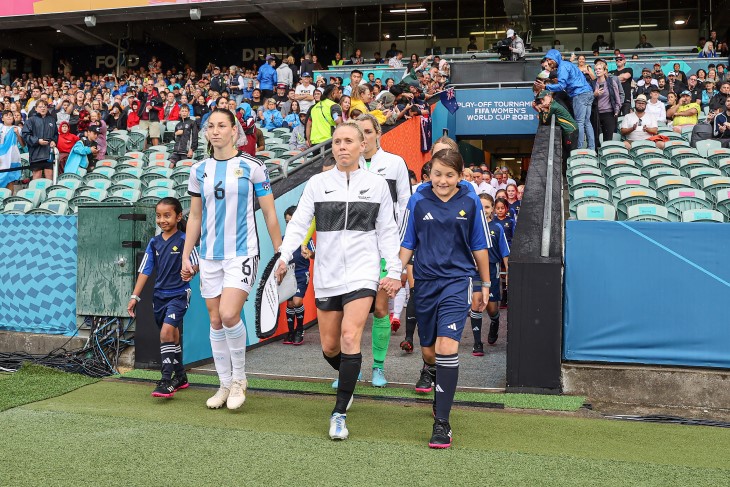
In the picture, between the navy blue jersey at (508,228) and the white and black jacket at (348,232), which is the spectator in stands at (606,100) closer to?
the navy blue jersey at (508,228)

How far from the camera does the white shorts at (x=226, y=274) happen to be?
5660mm

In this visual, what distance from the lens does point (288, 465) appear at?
4.32m

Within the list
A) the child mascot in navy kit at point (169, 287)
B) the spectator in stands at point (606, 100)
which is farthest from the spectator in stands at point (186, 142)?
the child mascot in navy kit at point (169, 287)

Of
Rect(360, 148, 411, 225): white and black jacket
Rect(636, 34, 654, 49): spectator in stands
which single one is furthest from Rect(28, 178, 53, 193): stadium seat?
Rect(636, 34, 654, 49): spectator in stands

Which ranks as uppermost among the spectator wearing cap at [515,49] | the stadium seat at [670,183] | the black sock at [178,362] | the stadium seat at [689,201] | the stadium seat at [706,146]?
the spectator wearing cap at [515,49]

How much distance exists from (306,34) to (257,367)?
88.7ft

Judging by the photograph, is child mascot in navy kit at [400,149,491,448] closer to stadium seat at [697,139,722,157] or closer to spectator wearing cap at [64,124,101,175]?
stadium seat at [697,139,722,157]

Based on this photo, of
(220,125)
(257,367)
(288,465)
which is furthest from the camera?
(257,367)

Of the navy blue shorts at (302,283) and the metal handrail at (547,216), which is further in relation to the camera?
the navy blue shorts at (302,283)

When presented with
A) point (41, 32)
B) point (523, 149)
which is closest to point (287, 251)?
point (523, 149)

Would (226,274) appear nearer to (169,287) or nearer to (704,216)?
(169,287)

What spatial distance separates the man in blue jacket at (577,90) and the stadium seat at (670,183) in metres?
3.08

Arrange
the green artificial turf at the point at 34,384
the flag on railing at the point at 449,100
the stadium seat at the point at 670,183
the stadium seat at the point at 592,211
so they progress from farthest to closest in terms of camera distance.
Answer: the flag on railing at the point at 449,100, the stadium seat at the point at 670,183, the stadium seat at the point at 592,211, the green artificial turf at the point at 34,384

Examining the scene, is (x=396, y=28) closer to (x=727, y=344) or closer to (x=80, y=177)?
(x=80, y=177)
